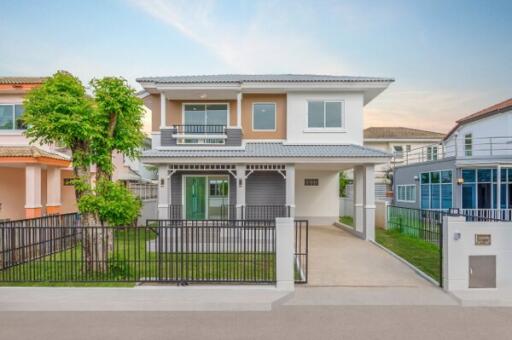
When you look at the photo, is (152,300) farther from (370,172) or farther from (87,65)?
(87,65)

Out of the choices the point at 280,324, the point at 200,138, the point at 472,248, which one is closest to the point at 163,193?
the point at 200,138

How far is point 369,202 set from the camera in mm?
12562

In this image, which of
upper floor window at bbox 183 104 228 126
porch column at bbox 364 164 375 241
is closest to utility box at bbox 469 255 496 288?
porch column at bbox 364 164 375 241

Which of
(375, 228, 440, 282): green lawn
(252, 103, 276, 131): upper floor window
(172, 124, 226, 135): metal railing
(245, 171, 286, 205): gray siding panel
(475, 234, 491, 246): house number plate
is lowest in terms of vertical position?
(375, 228, 440, 282): green lawn

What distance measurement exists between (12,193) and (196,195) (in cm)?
1052

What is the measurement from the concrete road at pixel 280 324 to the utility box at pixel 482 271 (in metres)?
0.73

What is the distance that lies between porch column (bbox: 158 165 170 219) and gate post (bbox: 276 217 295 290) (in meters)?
7.43

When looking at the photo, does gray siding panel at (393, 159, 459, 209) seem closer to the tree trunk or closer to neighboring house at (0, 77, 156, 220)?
neighboring house at (0, 77, 156, 220)

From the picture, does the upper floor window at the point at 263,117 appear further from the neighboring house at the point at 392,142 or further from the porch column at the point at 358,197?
the neighboring house at the point at 392,142

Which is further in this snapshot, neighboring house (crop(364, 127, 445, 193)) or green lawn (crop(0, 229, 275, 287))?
neighboring house (crop(364, 127, 445, 193))

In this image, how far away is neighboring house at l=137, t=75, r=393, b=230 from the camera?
12711 mm

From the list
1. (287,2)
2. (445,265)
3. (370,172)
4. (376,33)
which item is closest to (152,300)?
(445,265)

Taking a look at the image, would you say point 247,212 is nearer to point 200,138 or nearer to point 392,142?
point 200,138

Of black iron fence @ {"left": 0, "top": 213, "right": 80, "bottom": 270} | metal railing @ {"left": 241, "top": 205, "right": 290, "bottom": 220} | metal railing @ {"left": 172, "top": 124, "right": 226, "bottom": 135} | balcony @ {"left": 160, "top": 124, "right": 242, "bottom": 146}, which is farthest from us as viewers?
metal railing @ {"left": 172, "top": 124, "right": 226, "bottom": 135}
